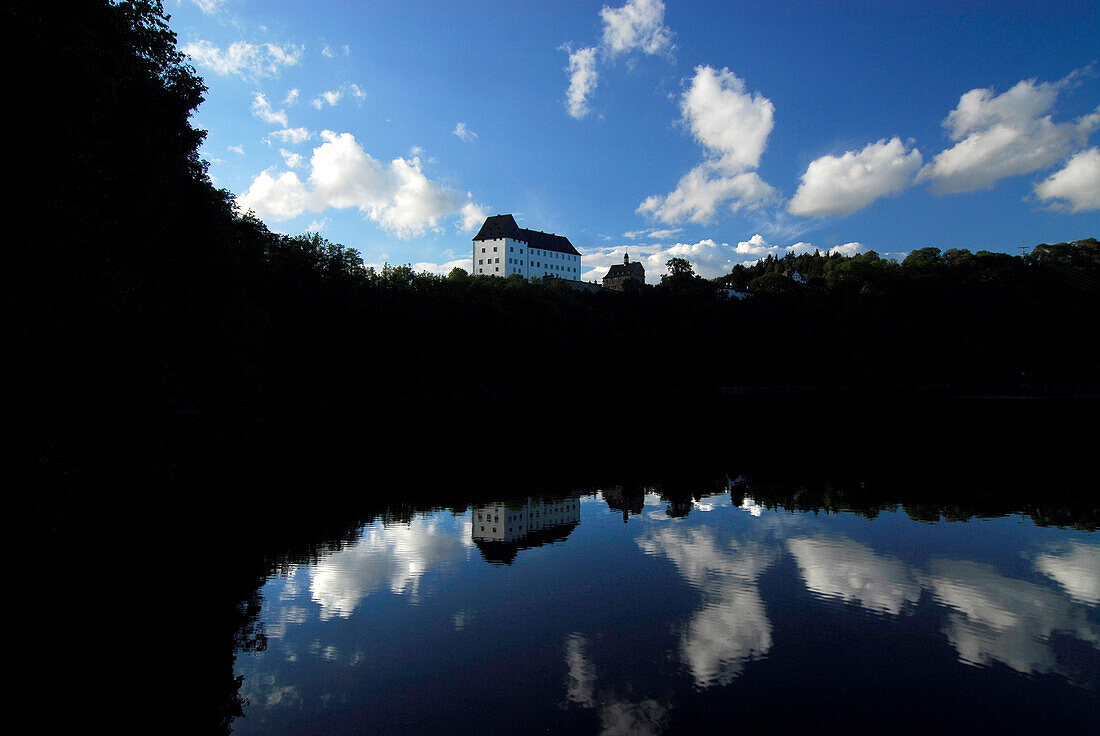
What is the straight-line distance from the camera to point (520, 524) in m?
19.4

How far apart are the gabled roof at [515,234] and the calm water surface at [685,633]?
15461 centimetres

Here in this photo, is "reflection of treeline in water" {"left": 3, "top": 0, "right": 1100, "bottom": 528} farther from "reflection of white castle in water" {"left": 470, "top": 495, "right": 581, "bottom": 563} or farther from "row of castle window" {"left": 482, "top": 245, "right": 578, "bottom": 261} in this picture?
"row of castle window" {"left": 482, "top": 245, "right": 578, "bottom": 261}

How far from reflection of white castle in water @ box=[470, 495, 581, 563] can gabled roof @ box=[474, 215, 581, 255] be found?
150m

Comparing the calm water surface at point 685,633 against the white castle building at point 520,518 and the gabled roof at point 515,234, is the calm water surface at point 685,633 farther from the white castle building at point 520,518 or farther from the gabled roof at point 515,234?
the gabled roof at point 515,234

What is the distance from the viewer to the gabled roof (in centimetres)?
16662

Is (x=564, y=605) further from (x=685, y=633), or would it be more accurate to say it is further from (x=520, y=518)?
(x=520, y=518)

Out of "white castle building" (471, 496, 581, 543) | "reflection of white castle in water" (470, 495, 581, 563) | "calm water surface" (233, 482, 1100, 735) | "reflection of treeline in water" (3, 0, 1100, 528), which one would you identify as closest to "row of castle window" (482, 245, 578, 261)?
"reflection of treeline in water" (3, 0, 1100, 528)

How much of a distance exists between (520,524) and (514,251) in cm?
15278

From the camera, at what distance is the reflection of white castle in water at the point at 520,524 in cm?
1727

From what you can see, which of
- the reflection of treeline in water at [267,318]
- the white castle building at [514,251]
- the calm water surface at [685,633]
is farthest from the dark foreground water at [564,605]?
the white castle building at [514,251]

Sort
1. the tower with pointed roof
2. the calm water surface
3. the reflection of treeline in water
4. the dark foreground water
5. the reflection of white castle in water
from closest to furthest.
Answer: the calm water surface, the dark foreground water, the reflection of treeline in water, the reflection of white castle in water, the tower with pointed roof

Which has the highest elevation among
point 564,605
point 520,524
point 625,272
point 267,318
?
point 625,272

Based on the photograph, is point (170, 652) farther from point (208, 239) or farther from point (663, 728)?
point (208, 239)

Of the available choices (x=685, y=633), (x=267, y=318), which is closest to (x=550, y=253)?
(x=267, y=318)
